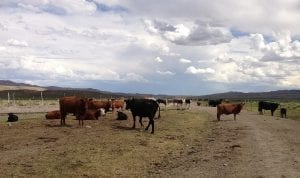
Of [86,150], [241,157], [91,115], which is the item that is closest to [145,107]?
[91,115]

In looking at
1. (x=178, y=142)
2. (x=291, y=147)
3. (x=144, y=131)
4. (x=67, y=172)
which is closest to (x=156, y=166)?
(x=67, y=172)

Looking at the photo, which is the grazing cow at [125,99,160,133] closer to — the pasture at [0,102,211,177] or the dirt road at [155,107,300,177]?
the pasture at [0,102,211,177]

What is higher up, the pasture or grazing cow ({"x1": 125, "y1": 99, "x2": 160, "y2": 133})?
grazing cow ({"x1": 125, "y1": 99, "x2": 160, "y2": 133})

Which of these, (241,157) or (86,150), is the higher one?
(86,150)

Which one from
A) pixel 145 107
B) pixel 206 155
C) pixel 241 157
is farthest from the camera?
pixel 145 107

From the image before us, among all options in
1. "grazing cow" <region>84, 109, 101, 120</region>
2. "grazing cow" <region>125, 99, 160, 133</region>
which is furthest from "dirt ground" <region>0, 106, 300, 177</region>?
"grazing cow" <region>84, 109, 101, 120</region>

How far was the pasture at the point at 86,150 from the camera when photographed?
54.2 ft

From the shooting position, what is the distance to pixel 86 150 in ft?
65.4

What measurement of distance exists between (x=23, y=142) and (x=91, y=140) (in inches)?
125

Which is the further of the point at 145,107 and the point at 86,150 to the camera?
the point at 145,107

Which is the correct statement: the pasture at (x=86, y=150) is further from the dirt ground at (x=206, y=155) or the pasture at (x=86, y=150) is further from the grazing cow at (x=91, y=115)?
the grazing cow at (x=91, y=115)

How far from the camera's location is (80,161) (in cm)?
1761

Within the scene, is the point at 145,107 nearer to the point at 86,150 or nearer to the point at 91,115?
the point at 91,115

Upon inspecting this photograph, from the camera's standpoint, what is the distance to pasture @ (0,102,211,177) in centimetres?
1652
